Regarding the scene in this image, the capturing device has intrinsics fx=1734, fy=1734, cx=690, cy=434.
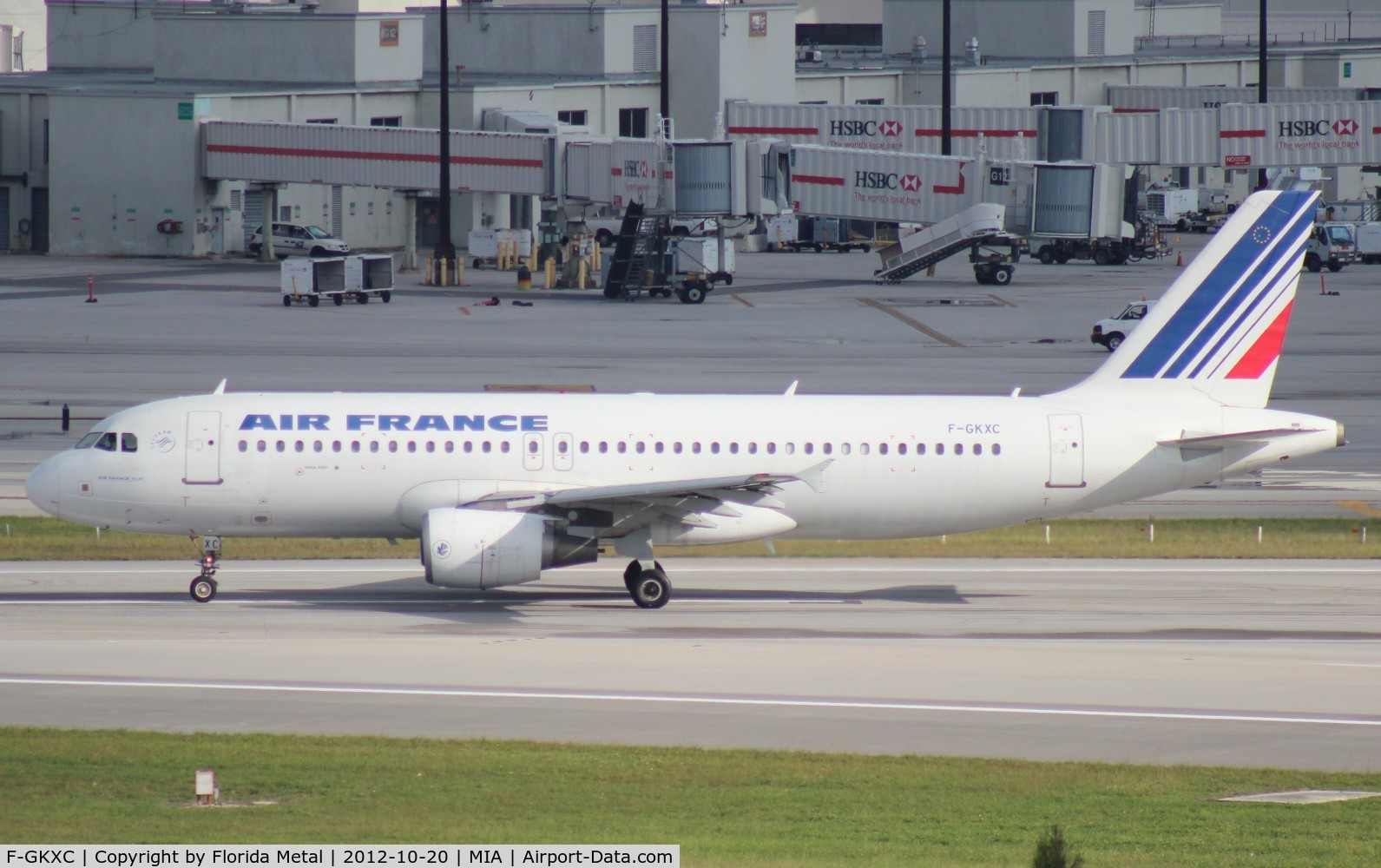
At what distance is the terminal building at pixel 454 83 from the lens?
106m

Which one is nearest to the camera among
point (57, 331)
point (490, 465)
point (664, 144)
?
point (490, 465)

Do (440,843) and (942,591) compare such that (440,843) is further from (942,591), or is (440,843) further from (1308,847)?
(942,591)

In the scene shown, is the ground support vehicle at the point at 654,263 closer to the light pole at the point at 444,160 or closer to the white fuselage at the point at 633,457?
the light pole at the point at 444,160

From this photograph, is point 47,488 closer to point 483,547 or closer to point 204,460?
point 204,460

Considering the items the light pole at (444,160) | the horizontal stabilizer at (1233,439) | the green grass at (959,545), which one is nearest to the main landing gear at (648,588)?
the green grass at (959,545)

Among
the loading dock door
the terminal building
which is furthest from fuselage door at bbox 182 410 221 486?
the loading dock door

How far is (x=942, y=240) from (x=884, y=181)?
5.53 metres

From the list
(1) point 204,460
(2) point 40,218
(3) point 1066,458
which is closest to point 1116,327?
(3) point 1066,458

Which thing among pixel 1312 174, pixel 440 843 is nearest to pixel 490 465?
pixel 440 843

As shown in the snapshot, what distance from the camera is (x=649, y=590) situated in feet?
112

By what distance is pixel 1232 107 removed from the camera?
373 feet

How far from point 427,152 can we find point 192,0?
4303 centimetres

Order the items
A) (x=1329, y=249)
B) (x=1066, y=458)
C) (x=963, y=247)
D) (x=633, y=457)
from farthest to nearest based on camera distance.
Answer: (x=1329, y=249), (x=963, y=247), (x=1066, y=458), (x=633, y=457)

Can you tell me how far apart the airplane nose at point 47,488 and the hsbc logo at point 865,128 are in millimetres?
90670
